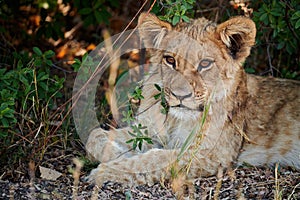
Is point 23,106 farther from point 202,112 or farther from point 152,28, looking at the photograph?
point 202,112

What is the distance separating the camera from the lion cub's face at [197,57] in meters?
3.60

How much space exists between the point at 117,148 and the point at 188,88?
0.71 metres

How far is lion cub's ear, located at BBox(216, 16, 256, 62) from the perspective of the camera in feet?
11.8

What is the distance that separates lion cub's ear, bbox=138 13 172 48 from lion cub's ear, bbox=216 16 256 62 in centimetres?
33

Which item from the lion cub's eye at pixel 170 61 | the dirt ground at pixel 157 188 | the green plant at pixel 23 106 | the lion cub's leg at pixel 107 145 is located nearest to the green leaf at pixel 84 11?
the green plant at pixel 23 106

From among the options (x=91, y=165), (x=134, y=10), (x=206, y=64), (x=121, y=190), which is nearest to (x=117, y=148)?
(x=91, y=165)

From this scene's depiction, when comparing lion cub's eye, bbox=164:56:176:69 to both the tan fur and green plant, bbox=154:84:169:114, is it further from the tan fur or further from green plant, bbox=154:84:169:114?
green plant, bbox=154:84:169:114

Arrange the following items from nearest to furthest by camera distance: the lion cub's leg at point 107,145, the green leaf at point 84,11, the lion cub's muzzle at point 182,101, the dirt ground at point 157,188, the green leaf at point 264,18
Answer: the dirt ground at point 157,188 < the lion cub's muzzle at point 182,101 < the lion cub's leg at point 107,145 < the green leaf at point 264,18 < the green leaf at point 84,11

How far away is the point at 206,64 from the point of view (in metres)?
3.67

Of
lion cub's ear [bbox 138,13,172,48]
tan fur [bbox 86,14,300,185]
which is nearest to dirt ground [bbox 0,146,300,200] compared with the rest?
tan fur [bbox 86,14,300,185]

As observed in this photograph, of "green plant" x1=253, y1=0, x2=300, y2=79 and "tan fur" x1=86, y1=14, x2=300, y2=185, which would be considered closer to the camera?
"tan fur" x1=86, y1=14, x2=300, y2=185

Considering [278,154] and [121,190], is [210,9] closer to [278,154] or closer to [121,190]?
[278,154]

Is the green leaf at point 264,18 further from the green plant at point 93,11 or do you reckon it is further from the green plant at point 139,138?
the green plant at point 93,11

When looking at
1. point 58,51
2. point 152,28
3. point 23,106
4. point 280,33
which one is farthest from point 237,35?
point 58,51
